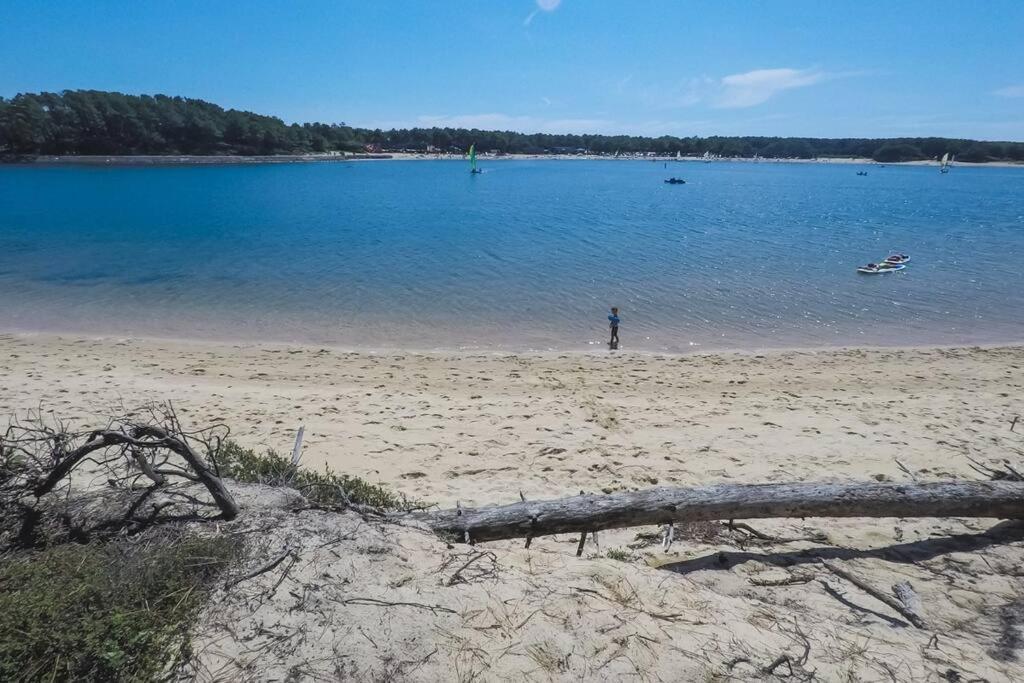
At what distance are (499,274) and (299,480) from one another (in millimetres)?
17919

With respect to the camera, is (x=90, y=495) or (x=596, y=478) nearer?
(x=90, y=495)

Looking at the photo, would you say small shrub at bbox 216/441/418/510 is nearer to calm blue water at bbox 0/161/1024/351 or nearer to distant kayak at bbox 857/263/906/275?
calm blue water at bbox 0/161/1024/351

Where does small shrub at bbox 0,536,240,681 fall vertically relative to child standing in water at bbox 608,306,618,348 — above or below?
above

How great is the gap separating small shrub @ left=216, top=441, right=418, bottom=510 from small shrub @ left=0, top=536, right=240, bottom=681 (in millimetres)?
1152

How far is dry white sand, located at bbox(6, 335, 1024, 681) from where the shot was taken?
3.68 m

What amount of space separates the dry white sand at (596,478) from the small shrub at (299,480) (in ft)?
2.06

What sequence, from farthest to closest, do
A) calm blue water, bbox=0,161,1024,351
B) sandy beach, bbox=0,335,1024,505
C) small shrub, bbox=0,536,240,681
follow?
calm blue water, bbox=0,161,1024,351, sandy beach, bbox=0,335,1024,505, small shrub, bbox=0,536,240,681

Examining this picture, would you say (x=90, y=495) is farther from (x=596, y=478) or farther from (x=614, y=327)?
(x=614, y=327)

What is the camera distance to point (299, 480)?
544cm

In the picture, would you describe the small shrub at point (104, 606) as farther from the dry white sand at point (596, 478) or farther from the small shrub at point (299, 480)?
the small shrub at point (299, 480)

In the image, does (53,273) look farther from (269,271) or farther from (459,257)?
(459,257)

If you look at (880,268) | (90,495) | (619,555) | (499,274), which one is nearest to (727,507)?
(619,555)

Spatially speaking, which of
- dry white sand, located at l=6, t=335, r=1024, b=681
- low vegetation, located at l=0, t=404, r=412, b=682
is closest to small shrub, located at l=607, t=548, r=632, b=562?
dry white sand, located at l=6, t=335, r=1024, b=681

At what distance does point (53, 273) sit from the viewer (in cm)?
2169
